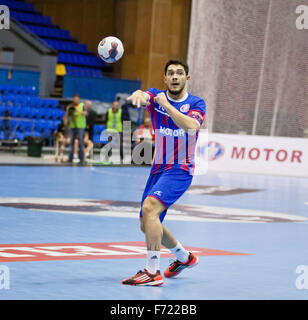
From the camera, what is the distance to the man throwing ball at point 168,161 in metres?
6.71

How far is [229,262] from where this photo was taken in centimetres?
820

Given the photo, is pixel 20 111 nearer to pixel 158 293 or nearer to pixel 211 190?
pixel 211 190

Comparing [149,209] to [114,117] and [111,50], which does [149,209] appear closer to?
[111,50]

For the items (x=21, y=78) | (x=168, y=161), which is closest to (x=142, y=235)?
(x=168, y=161)

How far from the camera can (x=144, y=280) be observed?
663 centimetres

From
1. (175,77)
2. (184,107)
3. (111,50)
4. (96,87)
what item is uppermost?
(96,87)

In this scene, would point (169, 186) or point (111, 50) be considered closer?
point (169, 186)

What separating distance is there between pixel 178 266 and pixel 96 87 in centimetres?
2632

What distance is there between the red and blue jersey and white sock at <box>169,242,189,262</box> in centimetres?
79

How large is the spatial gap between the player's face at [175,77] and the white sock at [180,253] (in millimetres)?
1558

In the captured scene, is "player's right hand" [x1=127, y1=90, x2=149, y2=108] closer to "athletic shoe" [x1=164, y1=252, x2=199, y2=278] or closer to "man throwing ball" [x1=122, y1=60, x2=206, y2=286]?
"man throwing ball" [x1=122, y1=60, x2=206, y2=286]

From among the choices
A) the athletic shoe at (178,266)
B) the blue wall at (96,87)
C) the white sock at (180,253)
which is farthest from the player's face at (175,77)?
the blue wall at (96,87)

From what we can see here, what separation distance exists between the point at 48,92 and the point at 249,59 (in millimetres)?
11547

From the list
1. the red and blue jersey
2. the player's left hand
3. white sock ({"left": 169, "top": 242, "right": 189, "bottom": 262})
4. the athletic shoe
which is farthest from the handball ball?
the athletic shoe
